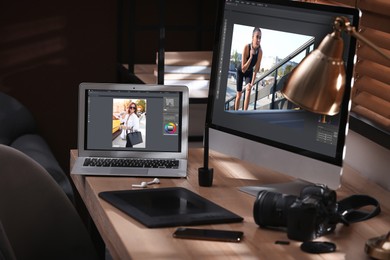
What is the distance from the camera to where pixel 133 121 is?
8.36 ft

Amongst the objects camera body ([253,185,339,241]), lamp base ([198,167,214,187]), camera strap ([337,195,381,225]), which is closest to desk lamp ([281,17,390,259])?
camera body ([253,185,339,241])

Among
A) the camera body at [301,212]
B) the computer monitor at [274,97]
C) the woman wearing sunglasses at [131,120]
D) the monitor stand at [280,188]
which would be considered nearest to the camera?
the camera body at [301,212]

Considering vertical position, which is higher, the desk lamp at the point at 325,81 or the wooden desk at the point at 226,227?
the desk lamp at the point at 325,81

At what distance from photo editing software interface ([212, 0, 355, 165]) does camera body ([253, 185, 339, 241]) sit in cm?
20

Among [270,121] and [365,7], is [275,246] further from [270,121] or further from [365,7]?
[365,7]

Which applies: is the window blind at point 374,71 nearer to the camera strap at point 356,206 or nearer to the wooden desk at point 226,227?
the wooden desk at point 226,227

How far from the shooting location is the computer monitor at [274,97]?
2176mm

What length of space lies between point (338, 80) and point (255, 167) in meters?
0.77

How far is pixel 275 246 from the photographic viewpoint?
1.93 m

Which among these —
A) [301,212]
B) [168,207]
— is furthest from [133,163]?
[301,212]

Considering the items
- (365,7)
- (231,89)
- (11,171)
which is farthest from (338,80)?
(11,171)

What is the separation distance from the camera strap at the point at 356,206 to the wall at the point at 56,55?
7.05ft

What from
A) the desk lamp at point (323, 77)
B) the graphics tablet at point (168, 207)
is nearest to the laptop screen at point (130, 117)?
the graphics tablet at point (168, 207)

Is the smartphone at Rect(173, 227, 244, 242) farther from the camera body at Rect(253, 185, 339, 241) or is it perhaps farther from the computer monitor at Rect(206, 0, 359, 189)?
the computer monitor at Rect(206, 0, 359, 189)
